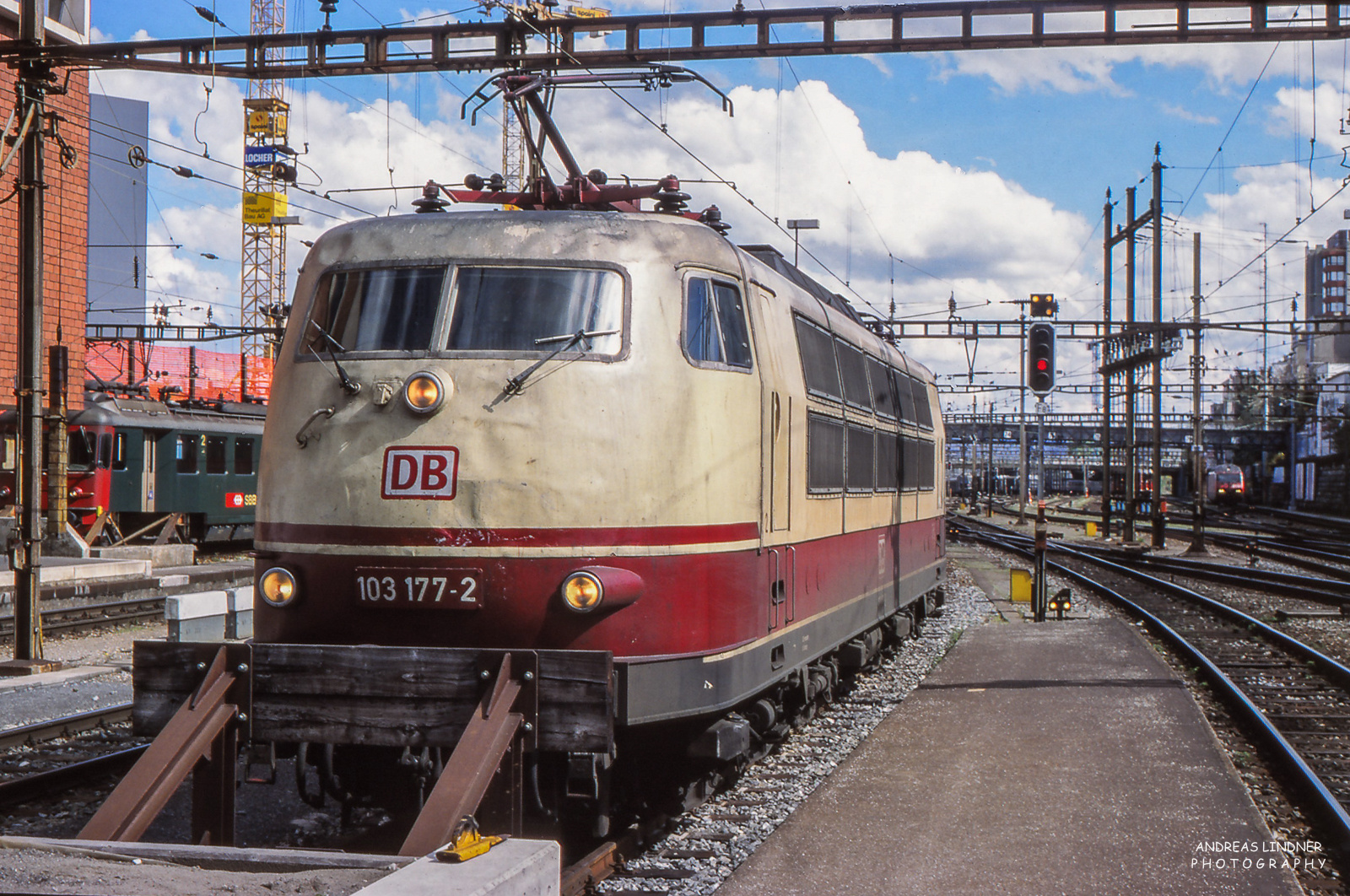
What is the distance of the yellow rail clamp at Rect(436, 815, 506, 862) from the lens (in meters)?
4.40

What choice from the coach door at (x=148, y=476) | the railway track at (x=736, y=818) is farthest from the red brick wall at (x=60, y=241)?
the railway track at (x=736, y=818)

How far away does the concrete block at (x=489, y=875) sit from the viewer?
4.04 metres

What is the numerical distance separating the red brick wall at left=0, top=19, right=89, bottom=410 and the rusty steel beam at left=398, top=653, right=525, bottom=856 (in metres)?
18.2

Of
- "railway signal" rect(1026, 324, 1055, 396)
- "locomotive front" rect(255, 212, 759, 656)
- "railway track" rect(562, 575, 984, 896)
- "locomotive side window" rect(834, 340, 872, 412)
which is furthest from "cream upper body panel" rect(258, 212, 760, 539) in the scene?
"railway signal" rect(1026, 324, 1055, 396)

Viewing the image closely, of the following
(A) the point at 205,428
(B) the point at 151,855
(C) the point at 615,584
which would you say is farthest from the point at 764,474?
(A) the point at 205,428

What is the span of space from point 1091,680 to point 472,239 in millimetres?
8289

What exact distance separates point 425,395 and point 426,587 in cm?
92

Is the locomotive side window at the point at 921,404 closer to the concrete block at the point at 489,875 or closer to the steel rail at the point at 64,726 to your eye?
the steel rail at the point at 64,726

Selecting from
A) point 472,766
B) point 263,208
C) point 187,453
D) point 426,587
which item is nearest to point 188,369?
point 263,208

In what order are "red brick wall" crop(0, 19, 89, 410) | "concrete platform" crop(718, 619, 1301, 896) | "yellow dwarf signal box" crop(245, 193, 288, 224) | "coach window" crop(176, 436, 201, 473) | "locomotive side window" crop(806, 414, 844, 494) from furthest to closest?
1. "yellow dwarf signal box" crop(245, 193, 288, 224)
2. "coach window" crop(176, 436, 201, 473)
3. "red brick wall" crop(0, 19, 89, 410)
4. "locomotive side window" crop(806, 414, 844, 494)
5. "concrete platform" crop(718, 619, 1301, 896)

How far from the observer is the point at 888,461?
460 inches

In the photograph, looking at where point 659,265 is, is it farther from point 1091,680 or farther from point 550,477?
point 1091,680

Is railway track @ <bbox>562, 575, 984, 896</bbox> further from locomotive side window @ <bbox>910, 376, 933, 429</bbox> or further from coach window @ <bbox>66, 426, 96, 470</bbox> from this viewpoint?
coach window @ <bbox>66, 426, 96, 470</bbox>

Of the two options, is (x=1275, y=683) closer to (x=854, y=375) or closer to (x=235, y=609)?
(x=854, y=375)
